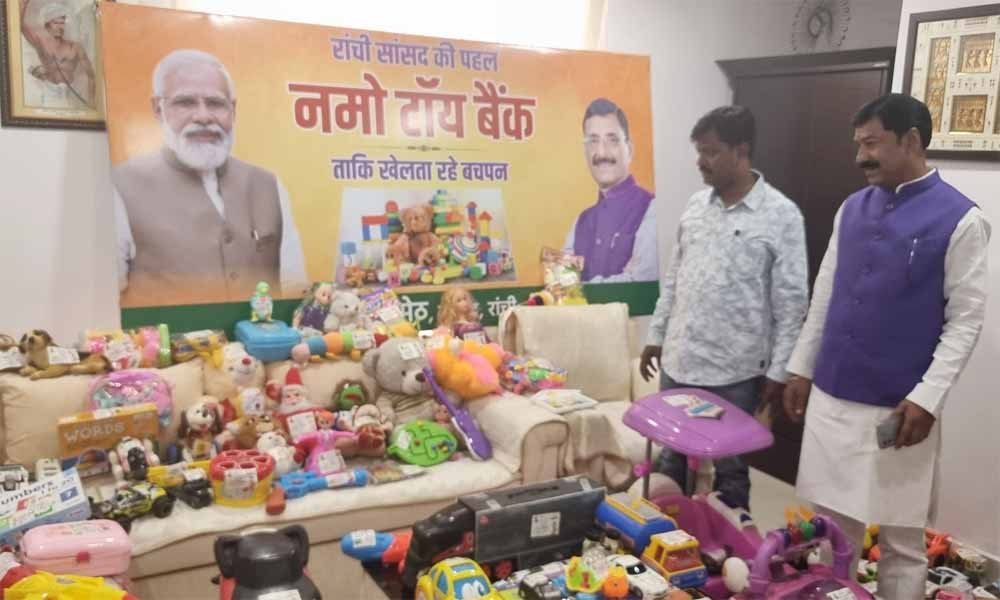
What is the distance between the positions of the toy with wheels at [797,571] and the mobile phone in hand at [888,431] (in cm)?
32

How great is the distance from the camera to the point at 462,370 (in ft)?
9.34

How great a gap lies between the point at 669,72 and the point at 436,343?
6.55ft

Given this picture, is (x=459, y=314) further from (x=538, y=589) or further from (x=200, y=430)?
(x=538, y=589)

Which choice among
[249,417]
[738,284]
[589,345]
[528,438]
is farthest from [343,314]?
[738,284]

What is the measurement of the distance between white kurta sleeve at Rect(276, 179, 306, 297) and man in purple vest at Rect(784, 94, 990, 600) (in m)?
1.89

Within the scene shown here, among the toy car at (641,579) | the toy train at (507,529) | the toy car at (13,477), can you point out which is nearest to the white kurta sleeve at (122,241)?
the toy car at (13,477)

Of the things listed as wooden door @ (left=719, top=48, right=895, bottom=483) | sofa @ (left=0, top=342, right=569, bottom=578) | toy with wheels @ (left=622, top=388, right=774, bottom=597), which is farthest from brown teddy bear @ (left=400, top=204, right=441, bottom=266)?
wooden door @ (left=719, top=48, right=895, bottom=483)

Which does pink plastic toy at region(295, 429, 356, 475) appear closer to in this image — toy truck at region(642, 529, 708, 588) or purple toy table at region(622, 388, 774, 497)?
purple toy table at region(622, 388, 774, 497)

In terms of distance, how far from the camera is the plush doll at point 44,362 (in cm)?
248

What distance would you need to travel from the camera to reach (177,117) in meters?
2.84

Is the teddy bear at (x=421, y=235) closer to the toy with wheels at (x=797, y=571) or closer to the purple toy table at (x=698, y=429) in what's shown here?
the purple toy table at (x=698, y=429)

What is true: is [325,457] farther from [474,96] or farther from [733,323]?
[474,96]

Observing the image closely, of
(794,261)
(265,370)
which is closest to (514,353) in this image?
(265,370)

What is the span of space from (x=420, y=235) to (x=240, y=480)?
1333 mm
